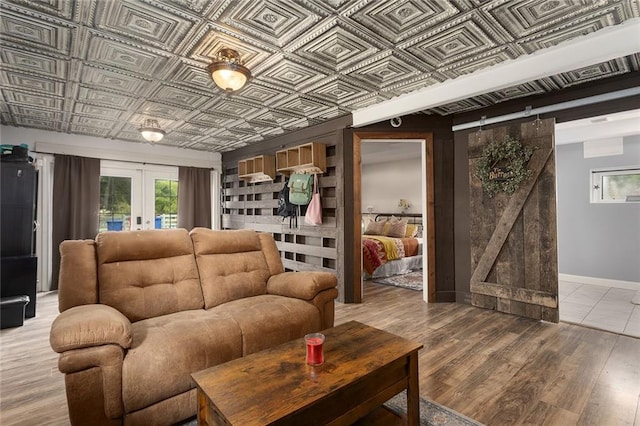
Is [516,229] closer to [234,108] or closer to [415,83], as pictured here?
[415,83]

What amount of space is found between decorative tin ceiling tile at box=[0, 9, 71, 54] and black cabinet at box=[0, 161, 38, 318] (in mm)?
1863

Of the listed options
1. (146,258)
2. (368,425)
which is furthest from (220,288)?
(368,425)

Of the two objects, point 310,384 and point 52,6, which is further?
point 52,6

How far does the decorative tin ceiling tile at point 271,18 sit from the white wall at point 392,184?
5.44 meters

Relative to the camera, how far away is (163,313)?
7.22 ft

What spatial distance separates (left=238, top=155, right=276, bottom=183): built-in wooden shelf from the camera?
17.4 feet

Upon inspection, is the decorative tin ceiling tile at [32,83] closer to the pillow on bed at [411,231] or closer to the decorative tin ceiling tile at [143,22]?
the decorative tin ceiling tile at [143,22]

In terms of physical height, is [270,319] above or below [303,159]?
below

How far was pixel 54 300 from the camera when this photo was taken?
4.31 metres

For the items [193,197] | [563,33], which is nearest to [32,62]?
[193,197]

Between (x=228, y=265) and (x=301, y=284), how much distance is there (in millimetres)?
648

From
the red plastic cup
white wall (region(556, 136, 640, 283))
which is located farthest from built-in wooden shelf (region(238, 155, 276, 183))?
white wall (region(556, 136, 640, 283))

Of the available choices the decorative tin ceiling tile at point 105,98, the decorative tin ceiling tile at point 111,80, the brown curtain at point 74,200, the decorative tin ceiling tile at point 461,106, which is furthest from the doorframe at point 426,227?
the brown curtain at point 74,200

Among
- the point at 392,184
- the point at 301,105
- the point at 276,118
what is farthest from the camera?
the point at 392,184
